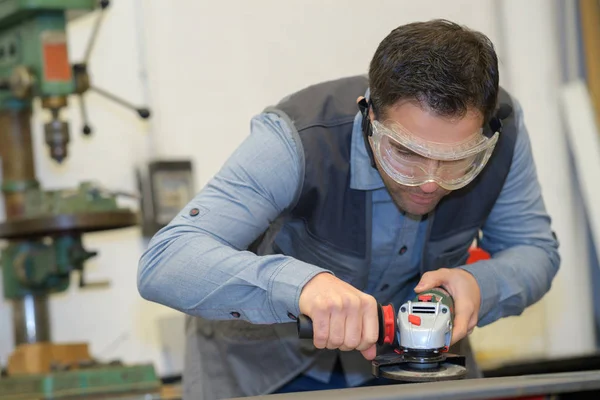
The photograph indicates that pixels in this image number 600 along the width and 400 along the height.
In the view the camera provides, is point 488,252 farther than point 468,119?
Yes

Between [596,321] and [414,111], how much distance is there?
2.33 meters

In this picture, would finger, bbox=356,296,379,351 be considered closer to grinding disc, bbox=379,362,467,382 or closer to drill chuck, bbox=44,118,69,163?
grinding disc, bbox=379,362,467,382

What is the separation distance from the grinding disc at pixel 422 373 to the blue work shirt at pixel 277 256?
0.54 feet

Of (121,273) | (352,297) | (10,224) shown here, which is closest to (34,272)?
(10,224)

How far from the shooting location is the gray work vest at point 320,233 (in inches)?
59.1

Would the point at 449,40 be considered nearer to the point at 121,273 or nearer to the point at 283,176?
the point at 283,176

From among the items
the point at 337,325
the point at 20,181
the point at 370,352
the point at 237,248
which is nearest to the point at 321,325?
the point at 337,325

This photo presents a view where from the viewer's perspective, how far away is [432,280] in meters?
1.41

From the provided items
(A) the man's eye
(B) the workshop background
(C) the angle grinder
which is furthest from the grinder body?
(B) the workshop background

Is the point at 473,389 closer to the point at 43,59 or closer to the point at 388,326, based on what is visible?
the point at 388,326

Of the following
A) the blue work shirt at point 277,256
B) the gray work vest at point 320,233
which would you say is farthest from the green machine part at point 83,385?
the blue work shirt at point 277,256

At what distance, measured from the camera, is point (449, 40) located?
1.34 m

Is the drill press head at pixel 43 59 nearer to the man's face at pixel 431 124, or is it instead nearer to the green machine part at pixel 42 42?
the green machine part at pixel 42 42

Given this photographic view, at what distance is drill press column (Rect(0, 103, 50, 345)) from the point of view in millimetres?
2457
